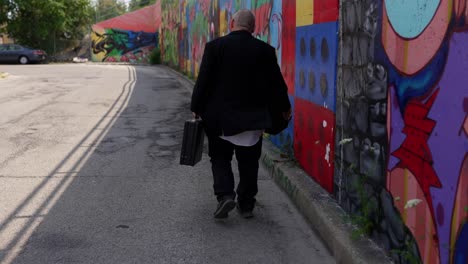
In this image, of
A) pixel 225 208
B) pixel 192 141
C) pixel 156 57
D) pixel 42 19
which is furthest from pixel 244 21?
pixel 42 19

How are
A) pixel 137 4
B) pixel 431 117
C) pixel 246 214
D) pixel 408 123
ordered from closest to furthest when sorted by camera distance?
pixel 431 117, pixel 408 123, pixel 246 214, pixel 137 4

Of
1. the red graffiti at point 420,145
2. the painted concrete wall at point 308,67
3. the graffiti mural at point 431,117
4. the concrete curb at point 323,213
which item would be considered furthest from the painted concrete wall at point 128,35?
the red graffiti at point 420,145

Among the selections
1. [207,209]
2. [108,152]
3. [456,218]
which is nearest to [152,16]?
[108,152]

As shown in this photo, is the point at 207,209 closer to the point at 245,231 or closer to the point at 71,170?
the point at 245,231

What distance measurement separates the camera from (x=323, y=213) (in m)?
4.32

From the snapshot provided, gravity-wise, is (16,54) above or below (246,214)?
above

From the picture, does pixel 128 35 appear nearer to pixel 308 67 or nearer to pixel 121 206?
pixel 308 67

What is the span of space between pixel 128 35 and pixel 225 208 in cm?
3695

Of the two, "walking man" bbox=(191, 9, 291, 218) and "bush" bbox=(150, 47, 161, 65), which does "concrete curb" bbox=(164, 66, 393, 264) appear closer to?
"walking man" bbox=(191, 9, 291, 218)

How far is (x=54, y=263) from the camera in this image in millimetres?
3707

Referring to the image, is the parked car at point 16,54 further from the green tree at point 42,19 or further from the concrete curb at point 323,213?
the concrete curb at point 323,213

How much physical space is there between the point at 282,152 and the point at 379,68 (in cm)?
299

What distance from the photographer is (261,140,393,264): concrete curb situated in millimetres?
3535

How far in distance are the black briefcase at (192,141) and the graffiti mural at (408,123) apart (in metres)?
1.23
